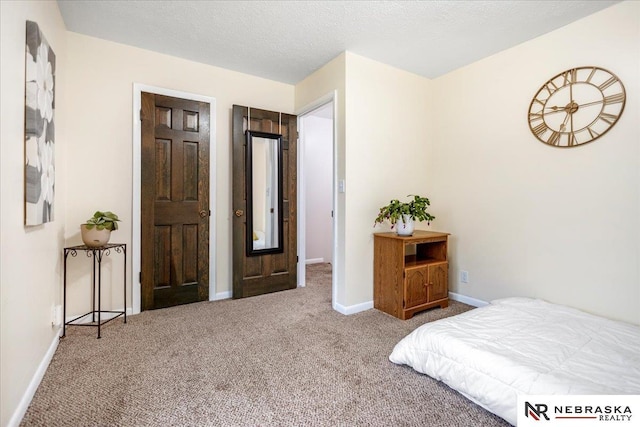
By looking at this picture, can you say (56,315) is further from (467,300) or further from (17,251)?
(467,300)

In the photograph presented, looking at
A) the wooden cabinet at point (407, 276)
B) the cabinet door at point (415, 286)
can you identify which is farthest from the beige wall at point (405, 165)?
the cabinet door at point (415, 286)

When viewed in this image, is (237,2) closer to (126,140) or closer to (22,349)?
(126,140)

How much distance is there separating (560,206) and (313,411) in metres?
2.39

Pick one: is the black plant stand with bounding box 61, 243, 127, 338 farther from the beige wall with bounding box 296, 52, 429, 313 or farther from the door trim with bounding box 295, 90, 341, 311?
the beige wall with bounding box 296, 52, 429, 313

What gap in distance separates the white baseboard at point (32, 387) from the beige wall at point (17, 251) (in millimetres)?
20

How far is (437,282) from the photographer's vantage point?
2893 millimetres

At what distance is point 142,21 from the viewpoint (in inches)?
93.4

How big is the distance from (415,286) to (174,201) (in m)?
2.41

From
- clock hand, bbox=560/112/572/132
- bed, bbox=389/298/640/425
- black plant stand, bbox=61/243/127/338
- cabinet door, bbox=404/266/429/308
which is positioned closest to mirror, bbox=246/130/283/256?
black plant stand, bbox=61/243/127/338

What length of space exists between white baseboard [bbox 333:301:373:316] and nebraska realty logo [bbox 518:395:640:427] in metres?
1.63

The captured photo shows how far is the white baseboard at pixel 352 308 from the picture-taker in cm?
281

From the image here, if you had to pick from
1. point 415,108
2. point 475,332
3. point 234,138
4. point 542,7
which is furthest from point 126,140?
point 542,7

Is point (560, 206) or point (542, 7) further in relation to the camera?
point (560, 206)

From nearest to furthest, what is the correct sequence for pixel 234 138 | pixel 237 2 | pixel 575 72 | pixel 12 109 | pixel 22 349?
1. pixel 12 109
2. pixel 22 349
3. pixel 237 2
4. pixel 575 72
5. pixel 234 138
